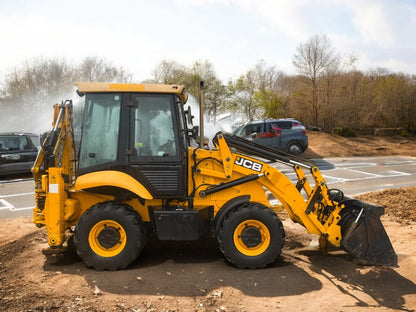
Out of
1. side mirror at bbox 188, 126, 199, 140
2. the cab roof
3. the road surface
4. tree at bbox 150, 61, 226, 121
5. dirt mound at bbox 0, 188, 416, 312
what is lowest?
dirt mound at bbox 0, 188, 416, 312

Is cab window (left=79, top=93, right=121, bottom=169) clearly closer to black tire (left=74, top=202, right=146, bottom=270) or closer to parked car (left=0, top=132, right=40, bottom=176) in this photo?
black tire (left=74, top=202, right=146, bottom=270)

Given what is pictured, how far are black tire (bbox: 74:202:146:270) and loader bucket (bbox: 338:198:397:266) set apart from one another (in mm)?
2978

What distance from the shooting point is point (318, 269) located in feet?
20.2

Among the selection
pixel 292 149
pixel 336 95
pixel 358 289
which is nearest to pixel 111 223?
pixel 358 289

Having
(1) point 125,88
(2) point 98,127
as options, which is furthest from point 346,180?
(2) point 98,127

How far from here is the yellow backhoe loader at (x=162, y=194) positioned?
6.04 metres

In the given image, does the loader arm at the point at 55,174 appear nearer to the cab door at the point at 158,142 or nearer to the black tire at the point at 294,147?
the cab door at the point at 158,142

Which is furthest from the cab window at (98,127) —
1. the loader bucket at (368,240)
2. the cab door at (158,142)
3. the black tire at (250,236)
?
the loader bucket at (368,240)

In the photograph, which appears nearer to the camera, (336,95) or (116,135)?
(116,135)

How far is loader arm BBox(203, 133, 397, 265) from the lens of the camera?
5.97m

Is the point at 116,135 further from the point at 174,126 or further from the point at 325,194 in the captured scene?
the point at 325,194

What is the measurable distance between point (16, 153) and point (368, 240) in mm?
13684

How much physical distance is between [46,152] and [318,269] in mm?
4336

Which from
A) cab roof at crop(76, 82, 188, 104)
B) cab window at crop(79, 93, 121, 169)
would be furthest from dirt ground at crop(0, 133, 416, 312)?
cab roof at crop(76, 82, 188, 104)
